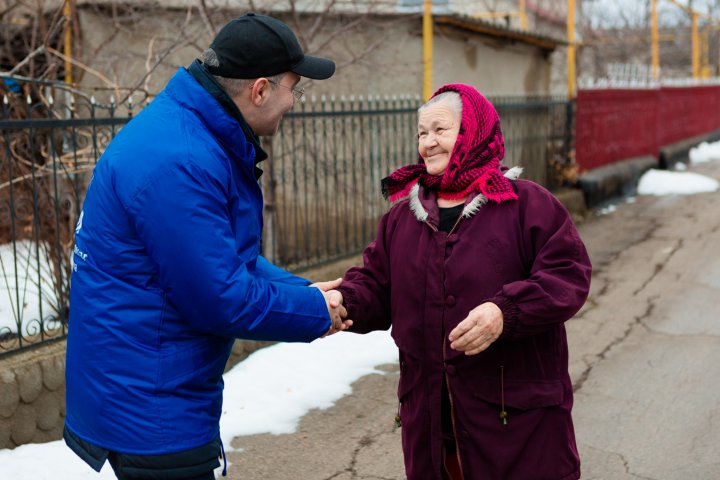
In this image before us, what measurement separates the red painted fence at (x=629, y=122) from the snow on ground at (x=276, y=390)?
6.98 metres

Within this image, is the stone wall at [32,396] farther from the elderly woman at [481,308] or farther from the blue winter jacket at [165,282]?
the elderly woman at [481,308]

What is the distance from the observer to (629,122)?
48.0 feet

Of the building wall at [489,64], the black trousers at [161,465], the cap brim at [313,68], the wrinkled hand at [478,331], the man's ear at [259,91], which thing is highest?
the building wall at [489,64]

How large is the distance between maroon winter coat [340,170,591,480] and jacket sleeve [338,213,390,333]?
0.18 meters

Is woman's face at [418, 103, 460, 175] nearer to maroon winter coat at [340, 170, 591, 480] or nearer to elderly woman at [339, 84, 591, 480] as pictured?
elderly woman at [339, 84, 591, 480]

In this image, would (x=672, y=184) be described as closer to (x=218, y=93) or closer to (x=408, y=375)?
(x=408, y=375)

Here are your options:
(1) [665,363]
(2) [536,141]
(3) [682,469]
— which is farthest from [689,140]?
(3) [682,469]

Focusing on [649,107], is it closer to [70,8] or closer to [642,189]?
[642,189]

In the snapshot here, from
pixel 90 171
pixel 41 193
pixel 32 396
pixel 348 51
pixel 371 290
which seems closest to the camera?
pixel 371 290

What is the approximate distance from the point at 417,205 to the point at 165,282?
102 centimetres

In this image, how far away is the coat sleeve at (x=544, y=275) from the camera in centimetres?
270

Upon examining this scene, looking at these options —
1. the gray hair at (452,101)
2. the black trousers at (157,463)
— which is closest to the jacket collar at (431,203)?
the gray hair at (452,101)

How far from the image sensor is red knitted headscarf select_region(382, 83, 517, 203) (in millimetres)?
2865

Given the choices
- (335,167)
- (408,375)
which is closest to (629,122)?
(335,167)
